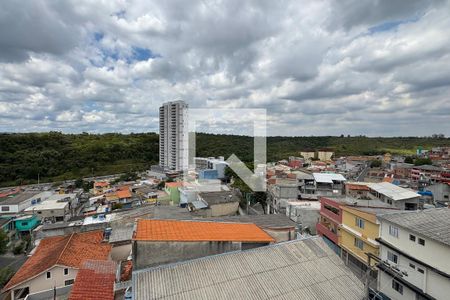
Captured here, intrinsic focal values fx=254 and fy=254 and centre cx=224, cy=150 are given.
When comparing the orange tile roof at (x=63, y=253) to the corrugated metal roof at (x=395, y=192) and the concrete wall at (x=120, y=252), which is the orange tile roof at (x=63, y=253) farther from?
the corrugated metal roof at (x=395, y=192)

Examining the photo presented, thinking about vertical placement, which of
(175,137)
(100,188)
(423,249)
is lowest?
(100,188)

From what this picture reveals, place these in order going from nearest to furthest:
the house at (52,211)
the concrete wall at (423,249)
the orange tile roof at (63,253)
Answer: the concrete wall at (423,249), the orange tile roof at (63,253), the house at (52,211)

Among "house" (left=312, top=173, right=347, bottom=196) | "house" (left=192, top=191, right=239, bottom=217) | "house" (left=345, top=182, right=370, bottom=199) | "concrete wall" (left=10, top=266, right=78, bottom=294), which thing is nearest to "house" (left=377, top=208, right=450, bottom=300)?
"house" (left=192, top=191, right=239, bottom=217)

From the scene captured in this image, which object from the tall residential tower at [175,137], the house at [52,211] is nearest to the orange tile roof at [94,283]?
the house at [52,211]

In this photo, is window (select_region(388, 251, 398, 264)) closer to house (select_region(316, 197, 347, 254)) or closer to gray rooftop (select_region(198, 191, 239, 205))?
house (select_region(316, 197, 347, 254))

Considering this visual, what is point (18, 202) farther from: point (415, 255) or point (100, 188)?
point (415, 255)

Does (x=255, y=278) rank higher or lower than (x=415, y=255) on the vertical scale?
higher

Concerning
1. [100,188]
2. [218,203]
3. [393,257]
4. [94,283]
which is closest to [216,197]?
[218,203]
